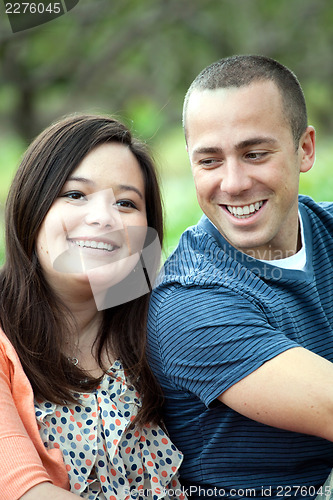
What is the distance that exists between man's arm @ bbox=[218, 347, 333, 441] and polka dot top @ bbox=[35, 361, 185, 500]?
0.31m

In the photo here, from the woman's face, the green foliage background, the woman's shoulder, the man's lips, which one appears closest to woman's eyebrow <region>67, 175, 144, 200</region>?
the woman's face

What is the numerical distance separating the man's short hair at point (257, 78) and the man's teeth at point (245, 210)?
0.23m

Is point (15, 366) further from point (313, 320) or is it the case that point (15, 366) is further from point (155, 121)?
point (155, 121)

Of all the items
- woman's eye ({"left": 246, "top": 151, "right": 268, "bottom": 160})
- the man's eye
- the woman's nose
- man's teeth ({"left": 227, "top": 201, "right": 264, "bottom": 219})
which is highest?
woman's eye ({"left": 246, "top": 151, "right": 268, "bottom": 160})

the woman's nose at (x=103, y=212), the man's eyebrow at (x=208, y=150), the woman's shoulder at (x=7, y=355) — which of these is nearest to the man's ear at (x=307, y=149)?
the man's eyebrow at (x=208, y=150)

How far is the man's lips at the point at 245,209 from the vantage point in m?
1.83

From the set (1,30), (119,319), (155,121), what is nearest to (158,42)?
(155,121)

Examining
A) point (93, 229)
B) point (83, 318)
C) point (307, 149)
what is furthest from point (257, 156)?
point (83, 318)

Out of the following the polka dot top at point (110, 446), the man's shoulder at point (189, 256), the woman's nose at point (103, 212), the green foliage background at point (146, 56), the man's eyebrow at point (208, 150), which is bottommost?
the polka dot top at point (110, 446)

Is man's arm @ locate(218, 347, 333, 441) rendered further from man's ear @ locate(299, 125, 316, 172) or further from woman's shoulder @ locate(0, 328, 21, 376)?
man's ear @ locate(299, 125, 316, 172)

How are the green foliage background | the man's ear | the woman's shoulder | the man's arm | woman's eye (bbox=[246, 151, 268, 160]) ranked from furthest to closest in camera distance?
the green foliage background
the man's ear
woman's eye (bbox=[246, 151, 268, 160])
the woman's shoulder
the man's arm

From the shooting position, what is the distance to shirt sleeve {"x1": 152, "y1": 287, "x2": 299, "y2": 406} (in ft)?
5.03

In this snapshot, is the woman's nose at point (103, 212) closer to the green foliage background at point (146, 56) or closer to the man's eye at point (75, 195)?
the man's eye at point (75, 195)

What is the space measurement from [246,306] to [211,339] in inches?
4.9
